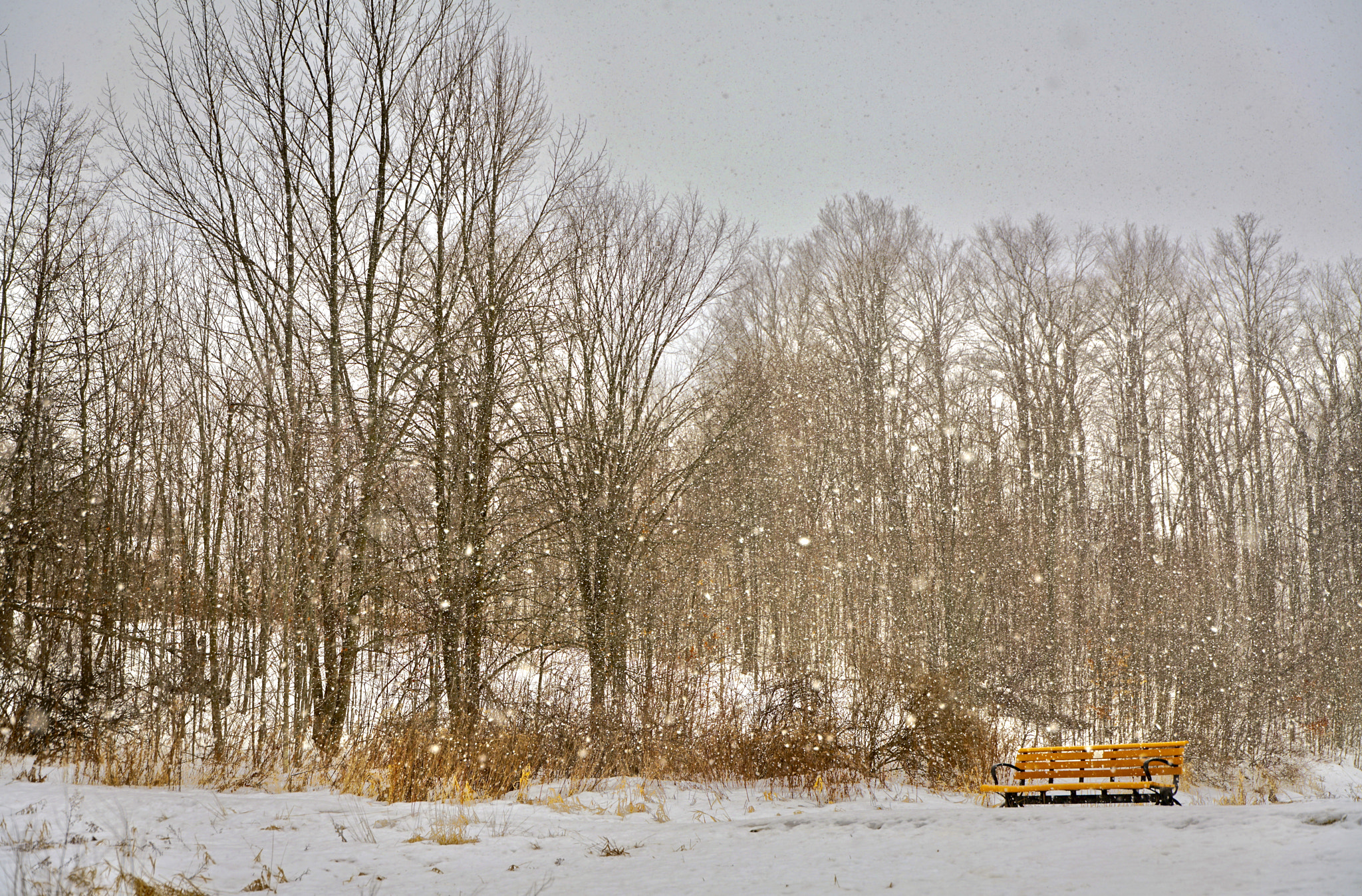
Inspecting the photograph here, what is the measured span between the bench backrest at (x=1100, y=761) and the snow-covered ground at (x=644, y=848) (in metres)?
1.81

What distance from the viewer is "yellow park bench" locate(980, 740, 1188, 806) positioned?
300 inches

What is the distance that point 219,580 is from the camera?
1234 cm

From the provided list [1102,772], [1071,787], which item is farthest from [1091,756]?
[1071,787]

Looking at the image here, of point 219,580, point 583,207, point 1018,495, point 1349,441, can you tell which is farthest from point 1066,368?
point 219,580

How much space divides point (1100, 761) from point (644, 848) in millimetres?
5047

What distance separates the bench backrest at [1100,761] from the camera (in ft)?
25.2

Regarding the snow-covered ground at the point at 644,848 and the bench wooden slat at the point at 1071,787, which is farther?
the bench wooden slat at the point at 1071,787

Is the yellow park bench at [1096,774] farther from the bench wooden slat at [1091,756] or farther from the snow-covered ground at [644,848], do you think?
the snow-covered ground at [644,848]

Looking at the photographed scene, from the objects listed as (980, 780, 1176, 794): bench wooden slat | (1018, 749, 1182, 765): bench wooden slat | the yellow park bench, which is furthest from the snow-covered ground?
(1018, 749, 1182, 765): bench wooden slat

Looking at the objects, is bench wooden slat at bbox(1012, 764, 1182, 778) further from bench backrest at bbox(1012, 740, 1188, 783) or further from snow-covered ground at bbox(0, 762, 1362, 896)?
snow-covered ground at bbox(0, 762, 1362, 896)

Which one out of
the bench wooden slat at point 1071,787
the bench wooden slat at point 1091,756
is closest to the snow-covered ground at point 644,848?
the bench wooden slat at point 1071,787

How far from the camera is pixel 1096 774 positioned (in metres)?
7.71

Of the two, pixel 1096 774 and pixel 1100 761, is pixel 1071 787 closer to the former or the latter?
pixel 1096 774

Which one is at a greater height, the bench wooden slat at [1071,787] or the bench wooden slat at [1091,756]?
the bench wooden slat at [1091,756]
